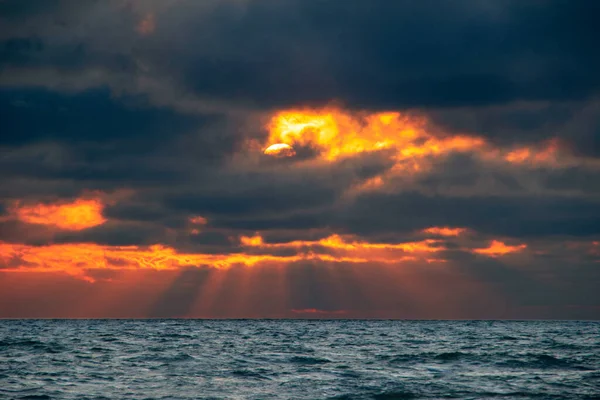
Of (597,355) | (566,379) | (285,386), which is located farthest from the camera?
(597,355)

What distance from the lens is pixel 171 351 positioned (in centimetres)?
6719

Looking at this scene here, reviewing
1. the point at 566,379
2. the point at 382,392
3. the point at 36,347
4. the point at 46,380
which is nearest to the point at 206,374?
the point at 46,380

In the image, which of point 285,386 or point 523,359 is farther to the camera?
point 523,359

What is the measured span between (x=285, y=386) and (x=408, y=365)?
50.2ft

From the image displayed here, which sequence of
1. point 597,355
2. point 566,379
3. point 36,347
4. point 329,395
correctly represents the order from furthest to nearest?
point 36,347 < point 597,355 < point 566,379 < point 329,395

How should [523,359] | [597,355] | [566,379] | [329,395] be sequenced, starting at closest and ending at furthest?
1. [329,395]
2. [566,379]
3. [523,359]
4. [597,355]

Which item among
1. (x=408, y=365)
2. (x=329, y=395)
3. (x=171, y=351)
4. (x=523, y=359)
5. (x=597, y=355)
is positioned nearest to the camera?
(x=329, y=395)

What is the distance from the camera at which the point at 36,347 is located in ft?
239

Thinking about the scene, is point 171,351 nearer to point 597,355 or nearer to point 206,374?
point 206,374

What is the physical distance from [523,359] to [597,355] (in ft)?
32.0

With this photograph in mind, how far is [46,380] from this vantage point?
42438 mm

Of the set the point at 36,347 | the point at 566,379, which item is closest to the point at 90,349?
the point at 36,347

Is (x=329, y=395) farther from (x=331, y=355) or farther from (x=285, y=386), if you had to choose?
(x=331, y=355)

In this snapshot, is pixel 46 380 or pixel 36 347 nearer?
pixel 46 380
